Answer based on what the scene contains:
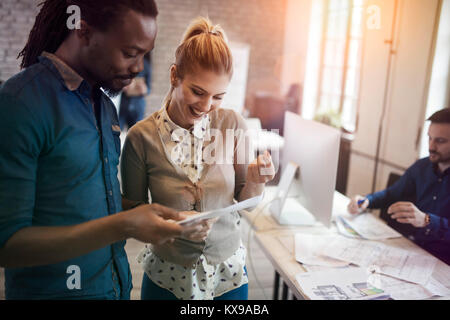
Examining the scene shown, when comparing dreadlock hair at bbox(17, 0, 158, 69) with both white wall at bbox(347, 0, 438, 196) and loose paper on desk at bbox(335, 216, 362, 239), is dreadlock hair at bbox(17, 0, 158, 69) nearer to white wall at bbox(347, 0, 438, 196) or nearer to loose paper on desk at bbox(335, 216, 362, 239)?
loose paper on desk at bbox(335, 216, 362, 239)

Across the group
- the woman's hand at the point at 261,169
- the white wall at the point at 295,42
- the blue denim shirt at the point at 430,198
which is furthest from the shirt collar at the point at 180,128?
the white wall at the point at 295,42

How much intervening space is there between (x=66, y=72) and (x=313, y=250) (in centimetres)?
111

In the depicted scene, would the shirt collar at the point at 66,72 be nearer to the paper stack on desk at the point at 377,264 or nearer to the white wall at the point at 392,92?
the paper stack on desk at the point at 377,264

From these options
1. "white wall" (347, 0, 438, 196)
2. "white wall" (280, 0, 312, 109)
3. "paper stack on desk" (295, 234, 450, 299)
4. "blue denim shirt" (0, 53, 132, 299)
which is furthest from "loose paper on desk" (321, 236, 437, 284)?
"white wall" (280, 0, 312, 109)

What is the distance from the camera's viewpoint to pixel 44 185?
0.70m

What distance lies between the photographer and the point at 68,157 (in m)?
0.71

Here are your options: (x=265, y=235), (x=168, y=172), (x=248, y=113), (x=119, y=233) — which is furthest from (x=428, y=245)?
(x=248, y=113)

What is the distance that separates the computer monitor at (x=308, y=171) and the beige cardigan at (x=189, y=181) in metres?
0.46

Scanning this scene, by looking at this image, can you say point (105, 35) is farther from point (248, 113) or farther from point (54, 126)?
point (248, 113)

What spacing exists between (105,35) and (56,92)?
0.15 m

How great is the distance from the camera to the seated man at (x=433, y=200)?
1.39 meters

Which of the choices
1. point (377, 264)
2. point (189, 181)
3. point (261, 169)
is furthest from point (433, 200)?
point (189, 181)

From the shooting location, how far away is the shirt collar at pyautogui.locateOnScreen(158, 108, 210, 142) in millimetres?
1066

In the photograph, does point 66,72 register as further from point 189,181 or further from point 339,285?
point 339,285
